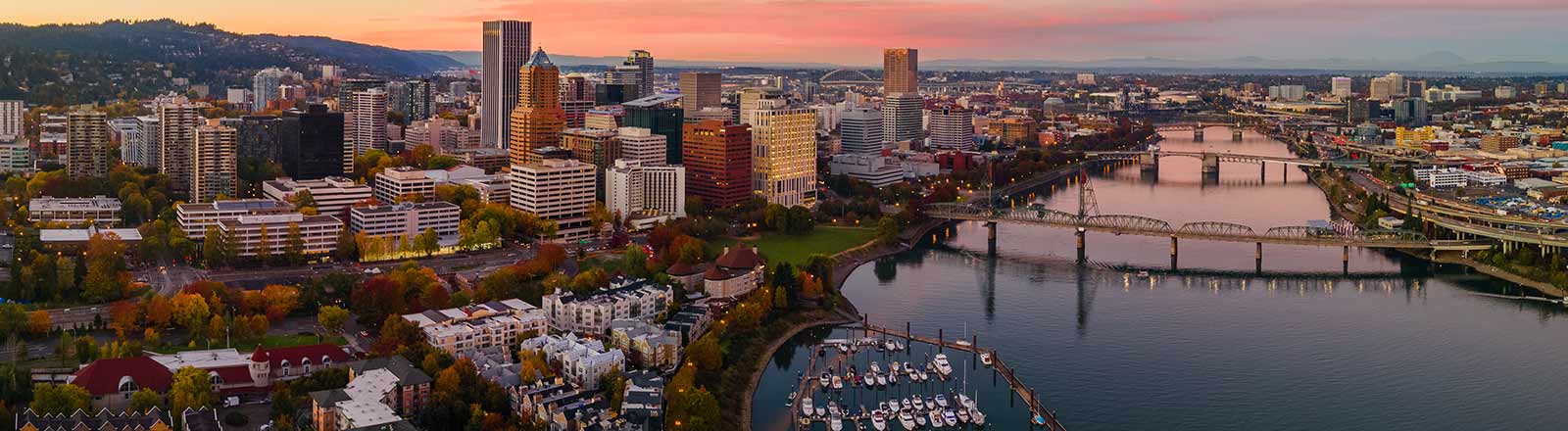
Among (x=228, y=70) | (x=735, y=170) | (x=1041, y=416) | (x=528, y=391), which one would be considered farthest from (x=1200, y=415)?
(x=228, y=70)

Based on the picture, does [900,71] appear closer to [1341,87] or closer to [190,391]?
[1341,87]

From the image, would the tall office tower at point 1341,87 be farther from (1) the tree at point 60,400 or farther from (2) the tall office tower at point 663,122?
(1) the tree at point 60,400

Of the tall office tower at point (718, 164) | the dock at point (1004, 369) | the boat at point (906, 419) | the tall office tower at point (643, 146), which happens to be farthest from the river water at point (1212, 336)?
the tall office tower at point (643, 146)

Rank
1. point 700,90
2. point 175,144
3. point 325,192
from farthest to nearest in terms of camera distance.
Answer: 1. point 700,90
2. point 175,144
3. point 325,192

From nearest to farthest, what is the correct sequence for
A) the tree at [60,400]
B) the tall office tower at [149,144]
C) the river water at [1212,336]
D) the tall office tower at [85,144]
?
the tree at [60,400] → the river water at [1212,336] → the tall office tower at [85,144] → the tall office tower at [149,144]

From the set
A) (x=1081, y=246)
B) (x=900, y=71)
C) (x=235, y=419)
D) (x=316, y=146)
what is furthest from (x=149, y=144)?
(x=900, y=71)

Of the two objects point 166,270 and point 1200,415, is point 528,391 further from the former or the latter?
point 166,270
